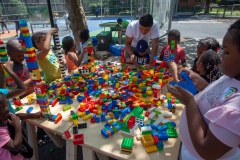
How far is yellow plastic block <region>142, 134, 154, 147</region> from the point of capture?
4.56 feet

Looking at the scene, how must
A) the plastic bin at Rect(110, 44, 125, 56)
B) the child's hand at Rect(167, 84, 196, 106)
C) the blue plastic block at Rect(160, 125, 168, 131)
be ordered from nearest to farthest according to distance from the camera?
the child's hand at Rect(167, 84, 196, 106) < the blue plastic block at Rect(160, 125, 168, 131) < the plastic bin at Rect(110, 44, 125, 56)

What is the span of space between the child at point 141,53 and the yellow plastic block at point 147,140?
6.89 ft

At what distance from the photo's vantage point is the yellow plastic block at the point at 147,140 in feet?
4.56

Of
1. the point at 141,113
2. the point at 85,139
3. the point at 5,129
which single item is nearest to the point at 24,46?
the point at 5,129

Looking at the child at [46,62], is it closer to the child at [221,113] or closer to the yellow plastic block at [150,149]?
the yellow plastic block at [150,149]

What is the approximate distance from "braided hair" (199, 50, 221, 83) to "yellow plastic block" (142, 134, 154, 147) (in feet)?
3.36

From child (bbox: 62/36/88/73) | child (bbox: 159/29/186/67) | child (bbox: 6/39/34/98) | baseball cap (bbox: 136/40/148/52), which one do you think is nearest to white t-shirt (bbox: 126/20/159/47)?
baseball cap (bbox: 136/40/148/52)

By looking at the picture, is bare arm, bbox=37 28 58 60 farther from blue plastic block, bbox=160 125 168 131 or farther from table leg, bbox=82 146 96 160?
blue plastic block, bbox=160 125 168 131

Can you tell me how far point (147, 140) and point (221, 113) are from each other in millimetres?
759

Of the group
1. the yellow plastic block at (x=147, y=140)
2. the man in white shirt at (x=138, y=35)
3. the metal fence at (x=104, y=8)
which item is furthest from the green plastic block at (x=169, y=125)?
the metal fence at (x=104, y=8)

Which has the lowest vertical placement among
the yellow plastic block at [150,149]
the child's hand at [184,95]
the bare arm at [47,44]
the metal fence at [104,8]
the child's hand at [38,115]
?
the yellow plastic block at [150,149]

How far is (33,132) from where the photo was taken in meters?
2.12

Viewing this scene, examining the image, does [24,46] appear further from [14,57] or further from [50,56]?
[50,56]

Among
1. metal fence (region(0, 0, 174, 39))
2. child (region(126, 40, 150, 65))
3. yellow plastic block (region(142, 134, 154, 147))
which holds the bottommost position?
yellow plastic block (region(142, 134, 154, 147))
